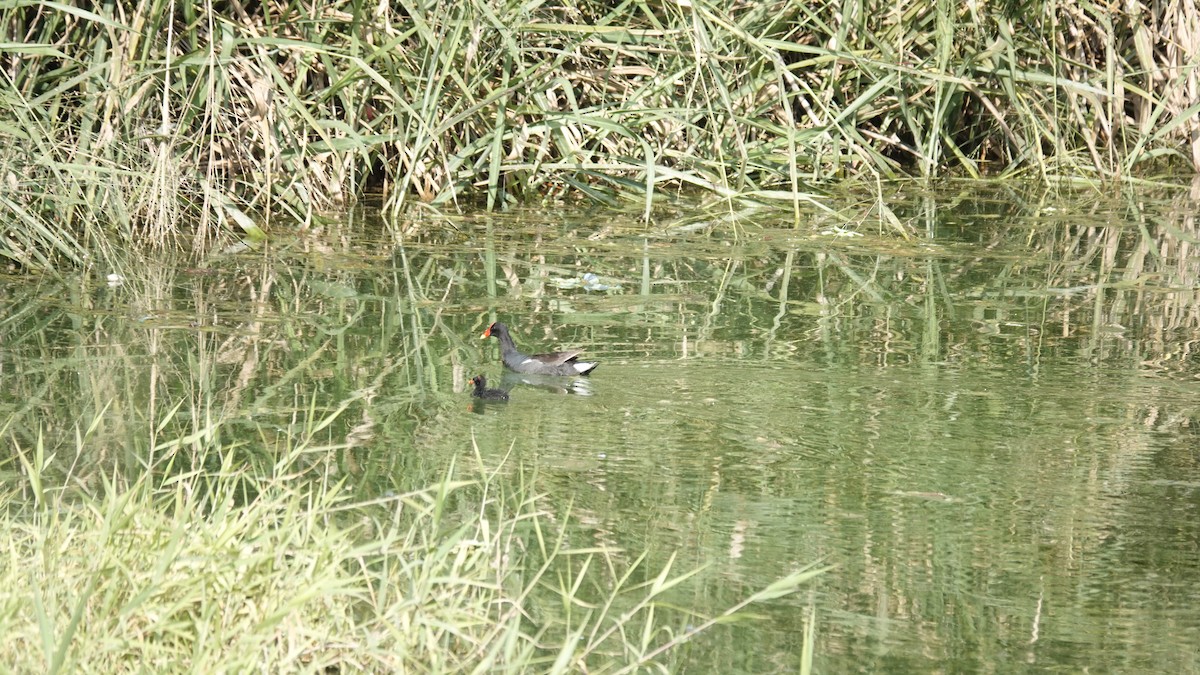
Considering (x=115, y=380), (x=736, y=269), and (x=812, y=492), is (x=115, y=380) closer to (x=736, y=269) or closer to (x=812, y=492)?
(x=812, y=492)

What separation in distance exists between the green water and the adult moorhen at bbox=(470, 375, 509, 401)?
0.09 meters

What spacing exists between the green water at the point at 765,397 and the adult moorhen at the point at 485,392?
0.09 metres

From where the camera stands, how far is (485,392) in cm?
553

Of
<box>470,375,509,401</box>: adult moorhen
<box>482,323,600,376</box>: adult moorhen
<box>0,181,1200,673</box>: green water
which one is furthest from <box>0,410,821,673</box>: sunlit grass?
<box>482,323,600,376</box>: adult moorhen

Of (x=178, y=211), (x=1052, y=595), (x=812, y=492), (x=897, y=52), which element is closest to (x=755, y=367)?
(x=812, y=492)

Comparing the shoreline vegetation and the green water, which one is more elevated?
the shoreline vegetation

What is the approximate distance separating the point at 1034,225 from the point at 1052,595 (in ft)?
18.2

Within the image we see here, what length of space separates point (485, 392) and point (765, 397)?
933mm

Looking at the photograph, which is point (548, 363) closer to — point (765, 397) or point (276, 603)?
point (765, 397)

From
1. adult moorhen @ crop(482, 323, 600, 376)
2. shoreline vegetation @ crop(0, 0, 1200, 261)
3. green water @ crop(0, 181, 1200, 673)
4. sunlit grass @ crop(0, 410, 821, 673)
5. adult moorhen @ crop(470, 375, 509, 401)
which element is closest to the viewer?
sunlit grass @ crop(0, 410, 821, 673)

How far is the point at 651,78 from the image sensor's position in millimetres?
10000

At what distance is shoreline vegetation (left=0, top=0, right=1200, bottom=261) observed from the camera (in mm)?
8008

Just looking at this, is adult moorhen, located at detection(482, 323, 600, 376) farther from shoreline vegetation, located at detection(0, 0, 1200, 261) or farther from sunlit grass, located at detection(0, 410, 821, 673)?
shoreline vegetation, located at detection(0, 0, 1200, 261)

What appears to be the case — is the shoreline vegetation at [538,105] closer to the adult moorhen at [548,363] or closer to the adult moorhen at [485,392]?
the adult moorhen at [548,363]
